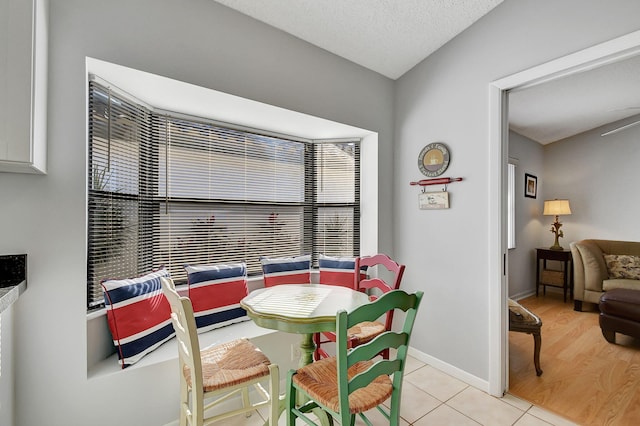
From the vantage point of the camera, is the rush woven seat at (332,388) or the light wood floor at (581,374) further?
the light wood floor at (581,374)

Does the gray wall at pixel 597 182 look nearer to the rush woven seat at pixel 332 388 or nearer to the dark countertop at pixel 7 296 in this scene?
the rush woven seat at pixel 332 388

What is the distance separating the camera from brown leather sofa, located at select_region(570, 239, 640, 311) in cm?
362

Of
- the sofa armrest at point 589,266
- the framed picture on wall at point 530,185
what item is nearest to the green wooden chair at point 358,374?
the sofa armrest at point 589,266

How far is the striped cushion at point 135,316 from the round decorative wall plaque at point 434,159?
2359 mm

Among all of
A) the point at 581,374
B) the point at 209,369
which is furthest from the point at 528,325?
the point at 209,369

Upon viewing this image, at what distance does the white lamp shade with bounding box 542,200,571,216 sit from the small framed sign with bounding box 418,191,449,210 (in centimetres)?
325

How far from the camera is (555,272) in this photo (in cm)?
433

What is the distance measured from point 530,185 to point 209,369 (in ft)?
17.0

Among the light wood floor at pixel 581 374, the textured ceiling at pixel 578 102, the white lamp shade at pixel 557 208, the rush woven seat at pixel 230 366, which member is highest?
the textured ceiling at pixel 578 102

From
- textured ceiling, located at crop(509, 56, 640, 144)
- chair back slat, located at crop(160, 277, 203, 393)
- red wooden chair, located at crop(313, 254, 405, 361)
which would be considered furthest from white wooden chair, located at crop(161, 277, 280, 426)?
textured ceiling, located at crop(509, 56, 640, 144)

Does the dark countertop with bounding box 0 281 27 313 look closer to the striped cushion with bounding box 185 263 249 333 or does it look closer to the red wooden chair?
the striped cushion with bounding box 185 263 249 333

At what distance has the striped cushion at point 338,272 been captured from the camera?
8.59 ft

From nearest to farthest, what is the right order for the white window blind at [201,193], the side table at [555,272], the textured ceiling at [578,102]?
1. the white window blind at [201,193]
2. the textured ceiling at [578,102]
3. the side table at [555,272]

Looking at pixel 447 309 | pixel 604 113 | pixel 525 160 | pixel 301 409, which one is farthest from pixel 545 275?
pixel 301 409
